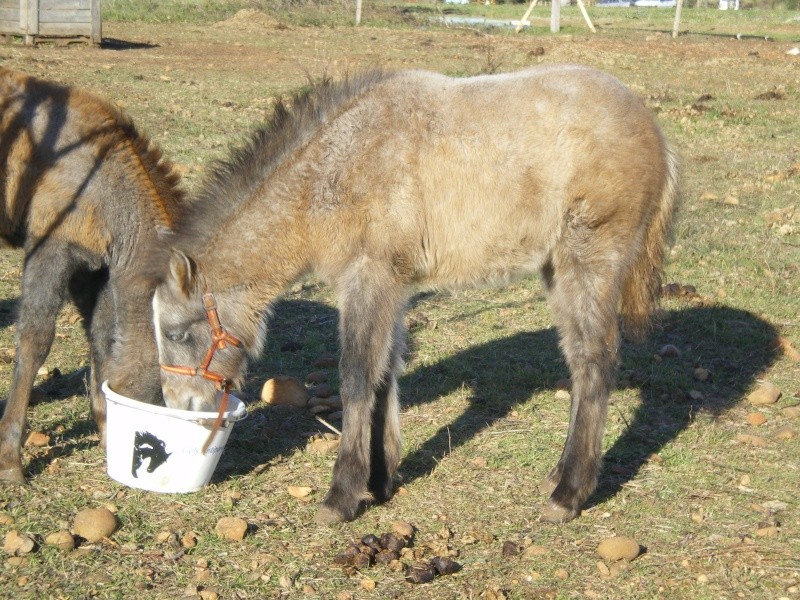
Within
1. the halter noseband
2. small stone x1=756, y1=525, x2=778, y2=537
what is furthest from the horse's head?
small stone x1=756, y1=525, x2=778, y2=537

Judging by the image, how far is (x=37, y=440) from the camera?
5.29 metres

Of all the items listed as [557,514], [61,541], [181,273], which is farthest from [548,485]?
[61,541]

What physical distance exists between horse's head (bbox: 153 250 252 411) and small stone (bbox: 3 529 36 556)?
95 centimetres

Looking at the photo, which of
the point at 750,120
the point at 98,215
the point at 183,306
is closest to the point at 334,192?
the point at 183,306

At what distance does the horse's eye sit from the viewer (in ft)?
15.8

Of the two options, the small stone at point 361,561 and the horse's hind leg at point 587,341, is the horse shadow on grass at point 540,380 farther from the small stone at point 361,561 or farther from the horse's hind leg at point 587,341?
the small stone at point 361,561

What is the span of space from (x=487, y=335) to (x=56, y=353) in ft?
10.0

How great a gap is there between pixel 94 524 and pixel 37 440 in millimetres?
1113

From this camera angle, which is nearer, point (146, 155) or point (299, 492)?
point (299, 492)

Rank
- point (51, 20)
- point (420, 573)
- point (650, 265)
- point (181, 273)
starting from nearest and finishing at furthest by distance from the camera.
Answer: point (420, 573) → point (181, 273) → point (650, 265) → point (51, 20)

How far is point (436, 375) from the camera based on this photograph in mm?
6613

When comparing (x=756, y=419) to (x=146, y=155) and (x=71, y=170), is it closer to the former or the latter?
(x=146, y=155)

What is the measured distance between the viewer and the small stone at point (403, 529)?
179 inches

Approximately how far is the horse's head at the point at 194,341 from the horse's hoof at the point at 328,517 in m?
0.76
